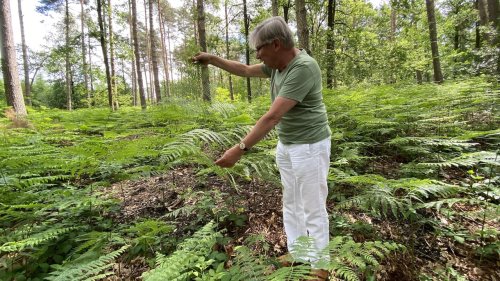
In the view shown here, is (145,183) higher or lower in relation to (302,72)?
lower

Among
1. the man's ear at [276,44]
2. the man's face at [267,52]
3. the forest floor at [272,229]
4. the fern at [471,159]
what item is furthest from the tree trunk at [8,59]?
the fern at [471,159]

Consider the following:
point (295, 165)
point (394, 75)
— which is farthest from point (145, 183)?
point (394, 75)

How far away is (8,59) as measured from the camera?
6160 millimetres

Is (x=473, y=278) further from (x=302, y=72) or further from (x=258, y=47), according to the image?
(x=258, y=47)

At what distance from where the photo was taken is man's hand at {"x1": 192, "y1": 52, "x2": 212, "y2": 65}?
2.93 metres

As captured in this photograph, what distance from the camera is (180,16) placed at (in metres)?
26.2

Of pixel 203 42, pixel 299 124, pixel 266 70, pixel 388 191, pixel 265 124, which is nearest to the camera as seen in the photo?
pixel 265 124

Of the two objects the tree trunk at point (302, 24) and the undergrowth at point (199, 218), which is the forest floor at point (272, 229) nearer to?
the undergrowth at point (199, 218)

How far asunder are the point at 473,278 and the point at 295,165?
70.8 inches

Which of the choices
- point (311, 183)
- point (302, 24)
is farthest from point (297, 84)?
point (302, 24)

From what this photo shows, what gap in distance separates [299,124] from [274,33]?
0.69 m

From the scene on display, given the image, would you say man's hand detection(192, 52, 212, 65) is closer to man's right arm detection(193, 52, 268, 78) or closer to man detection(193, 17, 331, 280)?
man's right arm detection(193, 52, 268, 78)

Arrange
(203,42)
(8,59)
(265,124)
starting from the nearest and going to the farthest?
(265,124), (8,59), (203,42)

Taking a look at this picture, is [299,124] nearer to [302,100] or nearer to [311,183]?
[302,100]
